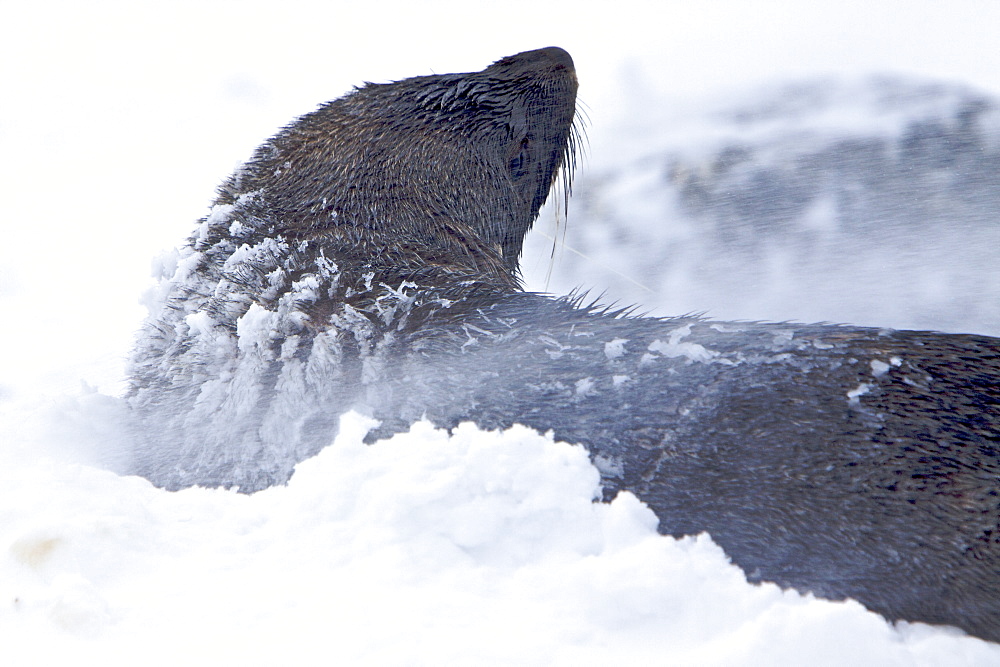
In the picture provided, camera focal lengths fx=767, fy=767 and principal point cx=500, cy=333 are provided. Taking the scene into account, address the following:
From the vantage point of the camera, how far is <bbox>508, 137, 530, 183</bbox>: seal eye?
331cm

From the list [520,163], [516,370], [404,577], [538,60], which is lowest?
[404,577]

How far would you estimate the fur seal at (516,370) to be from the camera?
1.80m

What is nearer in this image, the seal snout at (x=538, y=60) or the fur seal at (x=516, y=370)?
the fur seal at (x=516, y=370)

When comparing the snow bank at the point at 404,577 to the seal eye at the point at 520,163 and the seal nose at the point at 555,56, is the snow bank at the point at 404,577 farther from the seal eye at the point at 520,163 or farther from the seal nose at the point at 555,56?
the seal nose at the point at 555,56

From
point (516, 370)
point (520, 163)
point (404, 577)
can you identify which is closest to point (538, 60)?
point (520, 163)

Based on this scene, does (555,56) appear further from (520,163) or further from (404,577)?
(404,577)

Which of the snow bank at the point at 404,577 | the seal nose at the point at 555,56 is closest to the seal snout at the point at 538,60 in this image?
the seal nose at the point at 555,56

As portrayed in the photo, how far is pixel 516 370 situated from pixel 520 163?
1.44 m

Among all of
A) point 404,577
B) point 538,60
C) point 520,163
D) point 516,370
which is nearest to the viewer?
point 404,577

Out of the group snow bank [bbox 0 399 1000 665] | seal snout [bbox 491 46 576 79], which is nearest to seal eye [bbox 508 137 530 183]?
seal snout [bbox 491 46 576 79]

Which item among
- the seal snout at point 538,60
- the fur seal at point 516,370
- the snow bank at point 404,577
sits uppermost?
the seal snout at point 538,60

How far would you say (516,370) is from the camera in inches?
85.7

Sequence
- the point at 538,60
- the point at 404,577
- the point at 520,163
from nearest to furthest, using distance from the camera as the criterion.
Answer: the point at 404,577 < the point at 538,60 < the point at 520,163

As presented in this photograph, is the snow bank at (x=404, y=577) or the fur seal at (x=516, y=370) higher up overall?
the fur seal at (x=516, y=370)
